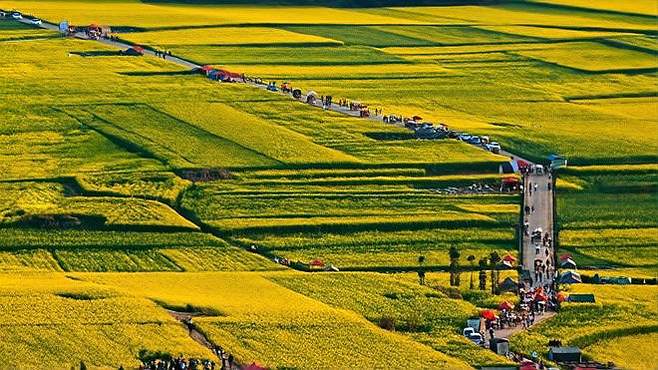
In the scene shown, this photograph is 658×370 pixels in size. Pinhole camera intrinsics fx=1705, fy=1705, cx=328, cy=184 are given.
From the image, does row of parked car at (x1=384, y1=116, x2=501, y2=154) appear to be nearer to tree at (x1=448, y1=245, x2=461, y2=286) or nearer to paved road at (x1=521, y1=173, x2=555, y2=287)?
paved road at (x1=521, y1=173, x2=555, y2=287)

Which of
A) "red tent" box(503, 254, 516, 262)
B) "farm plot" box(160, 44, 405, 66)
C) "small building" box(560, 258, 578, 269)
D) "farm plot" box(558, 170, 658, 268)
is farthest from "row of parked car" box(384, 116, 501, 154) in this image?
"farm plot" box(160, 44, 405, 66)

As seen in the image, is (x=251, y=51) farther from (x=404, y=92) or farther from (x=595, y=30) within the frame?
(x=595, y=30)

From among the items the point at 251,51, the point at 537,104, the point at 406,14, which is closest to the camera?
the point at 537,104

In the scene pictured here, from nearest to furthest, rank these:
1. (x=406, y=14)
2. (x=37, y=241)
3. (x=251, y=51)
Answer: (x=37, y=241)
(x=251, y=51)
(x=406, y=14)

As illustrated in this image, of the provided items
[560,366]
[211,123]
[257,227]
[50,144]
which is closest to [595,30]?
[211,123]

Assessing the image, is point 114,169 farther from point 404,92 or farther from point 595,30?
point 595,30

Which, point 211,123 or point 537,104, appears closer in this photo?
point 211,123

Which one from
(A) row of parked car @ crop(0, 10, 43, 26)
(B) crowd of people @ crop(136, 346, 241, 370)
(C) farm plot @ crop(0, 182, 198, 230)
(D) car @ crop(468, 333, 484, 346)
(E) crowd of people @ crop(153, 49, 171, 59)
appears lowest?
(C) farm plot @ crop(0, 182, 198, 230)
